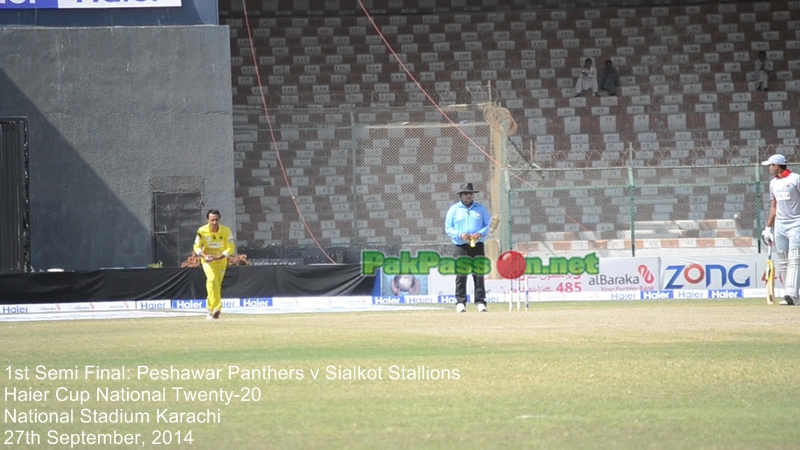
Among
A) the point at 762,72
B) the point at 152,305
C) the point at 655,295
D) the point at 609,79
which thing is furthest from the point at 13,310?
the point at 762,72

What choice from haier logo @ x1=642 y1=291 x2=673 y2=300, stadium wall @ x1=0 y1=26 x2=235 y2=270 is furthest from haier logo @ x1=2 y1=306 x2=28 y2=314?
haier logo @ x1=642 y1=291 x2=673 y2=300

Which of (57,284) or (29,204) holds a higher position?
(29,204)

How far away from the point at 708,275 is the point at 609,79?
40.7 feet

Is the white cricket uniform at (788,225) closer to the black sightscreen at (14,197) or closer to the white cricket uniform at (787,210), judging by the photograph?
the white cricket uniform at (787,210)

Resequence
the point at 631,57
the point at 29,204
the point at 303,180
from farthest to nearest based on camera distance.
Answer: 1. the point at 631,57
2. the point at 303,180
3. the point at 29,204

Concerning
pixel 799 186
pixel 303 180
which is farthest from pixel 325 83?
pixel 799 186

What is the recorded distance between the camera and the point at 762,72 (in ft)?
119

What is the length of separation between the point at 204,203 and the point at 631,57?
1603 centimetres

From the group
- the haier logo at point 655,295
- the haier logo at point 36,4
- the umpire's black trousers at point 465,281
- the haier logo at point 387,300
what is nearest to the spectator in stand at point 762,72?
the haier logo at point 655,295

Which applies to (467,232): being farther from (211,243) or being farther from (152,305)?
(152,305)

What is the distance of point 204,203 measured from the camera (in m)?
27.1

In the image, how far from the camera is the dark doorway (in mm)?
27016

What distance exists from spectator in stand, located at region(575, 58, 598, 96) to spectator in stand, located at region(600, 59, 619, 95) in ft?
1.14

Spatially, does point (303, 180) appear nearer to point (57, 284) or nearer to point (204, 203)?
point (204, 203)
